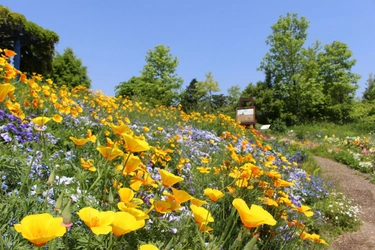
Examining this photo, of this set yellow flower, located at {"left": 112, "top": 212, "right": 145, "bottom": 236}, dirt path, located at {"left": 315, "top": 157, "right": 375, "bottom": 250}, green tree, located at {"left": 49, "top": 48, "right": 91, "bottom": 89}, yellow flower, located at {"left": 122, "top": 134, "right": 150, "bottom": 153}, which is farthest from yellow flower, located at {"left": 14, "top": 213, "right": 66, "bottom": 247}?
green tree, located at {"left": 49, "top": 48, "right": 91, "bottom": 89}

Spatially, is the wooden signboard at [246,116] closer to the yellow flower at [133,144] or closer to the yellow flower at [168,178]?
the yellow flower at [168,178]

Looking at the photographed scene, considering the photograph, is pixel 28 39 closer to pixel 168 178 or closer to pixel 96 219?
pixel 168 178

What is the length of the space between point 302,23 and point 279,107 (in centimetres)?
752

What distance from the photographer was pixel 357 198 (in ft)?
21.7

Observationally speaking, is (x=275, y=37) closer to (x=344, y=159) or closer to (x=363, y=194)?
(x=344, y=159)

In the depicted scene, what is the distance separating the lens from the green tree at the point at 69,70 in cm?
3070

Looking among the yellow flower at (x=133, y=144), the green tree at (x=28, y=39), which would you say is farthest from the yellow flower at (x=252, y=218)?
the green tree at (x=28, y=39)

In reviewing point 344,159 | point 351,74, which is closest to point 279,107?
point 351,74

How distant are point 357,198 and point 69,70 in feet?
99.3

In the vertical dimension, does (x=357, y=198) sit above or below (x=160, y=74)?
below

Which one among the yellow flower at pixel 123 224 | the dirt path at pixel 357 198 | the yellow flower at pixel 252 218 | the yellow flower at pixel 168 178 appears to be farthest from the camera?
the dirt path at pixel 357 198

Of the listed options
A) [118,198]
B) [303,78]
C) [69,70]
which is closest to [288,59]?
[303,78]

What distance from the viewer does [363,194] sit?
6852 mm

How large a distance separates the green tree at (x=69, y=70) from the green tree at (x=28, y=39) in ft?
55.7
